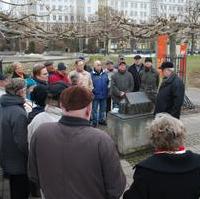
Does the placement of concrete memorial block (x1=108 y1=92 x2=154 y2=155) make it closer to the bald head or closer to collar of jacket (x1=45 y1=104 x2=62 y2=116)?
the bald head

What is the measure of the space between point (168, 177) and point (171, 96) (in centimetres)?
466

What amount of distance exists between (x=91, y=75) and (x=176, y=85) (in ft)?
10.3

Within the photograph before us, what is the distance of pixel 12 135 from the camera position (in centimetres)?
461

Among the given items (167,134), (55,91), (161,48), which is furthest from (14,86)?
(161,48)

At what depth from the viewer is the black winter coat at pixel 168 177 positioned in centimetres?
280

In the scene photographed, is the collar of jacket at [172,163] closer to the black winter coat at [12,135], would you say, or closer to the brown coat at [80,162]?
the brown coat at [80,162]

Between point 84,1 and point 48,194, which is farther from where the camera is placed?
point 84,1

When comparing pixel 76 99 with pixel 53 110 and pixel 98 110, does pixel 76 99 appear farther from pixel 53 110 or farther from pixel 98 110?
pixel 98 110

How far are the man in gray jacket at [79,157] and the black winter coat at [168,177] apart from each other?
0.82 feet

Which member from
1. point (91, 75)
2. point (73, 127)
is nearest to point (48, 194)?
point (73, 127)

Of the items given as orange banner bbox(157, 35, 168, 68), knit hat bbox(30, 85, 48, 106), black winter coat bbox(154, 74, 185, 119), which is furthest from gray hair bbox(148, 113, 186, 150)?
orange banner bbox(157, 35, 168, 68)

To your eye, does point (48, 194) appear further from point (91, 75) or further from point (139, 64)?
point (139, 64)

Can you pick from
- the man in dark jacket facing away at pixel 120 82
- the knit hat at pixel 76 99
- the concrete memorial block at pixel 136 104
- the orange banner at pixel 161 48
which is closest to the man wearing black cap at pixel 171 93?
the concrete memorial block at pixel 136 104

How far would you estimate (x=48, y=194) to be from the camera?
126 inches
